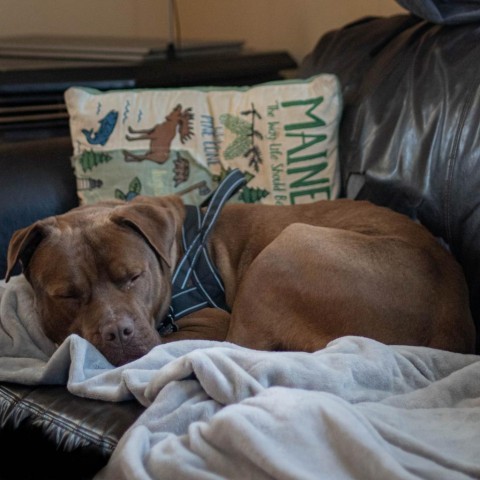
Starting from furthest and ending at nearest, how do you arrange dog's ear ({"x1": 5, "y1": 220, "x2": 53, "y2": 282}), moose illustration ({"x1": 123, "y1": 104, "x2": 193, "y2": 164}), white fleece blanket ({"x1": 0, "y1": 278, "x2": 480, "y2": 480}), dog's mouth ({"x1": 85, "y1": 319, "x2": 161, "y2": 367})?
moose illustration ({"x1": 123, "y1": 104, "x2": 193, "y2": 164}) → dog's ear ({"x1": 5, "y1": 220, "x2": 53, "y2": 282}) → dog's mouth ({"x1": 85, "y1": 319, "x2": 161, "y2": 367}) → white fleece blanket ({"x1": 0, "y1": 278, "x2": 480, "y2": 480})

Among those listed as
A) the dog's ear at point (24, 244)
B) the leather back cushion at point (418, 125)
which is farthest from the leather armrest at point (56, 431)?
the leather back cushion at point (418, 125)

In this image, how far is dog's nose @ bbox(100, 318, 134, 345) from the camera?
77.7 inches

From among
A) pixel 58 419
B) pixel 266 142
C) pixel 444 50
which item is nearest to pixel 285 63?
pixel 266 142

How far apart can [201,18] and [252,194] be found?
2.33 metres

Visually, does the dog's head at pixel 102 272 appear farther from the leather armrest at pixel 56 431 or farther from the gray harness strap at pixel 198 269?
the leather armrest at pixel 56 431

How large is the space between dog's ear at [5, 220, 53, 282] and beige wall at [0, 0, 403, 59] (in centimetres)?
198

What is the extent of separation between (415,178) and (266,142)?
1.86ft

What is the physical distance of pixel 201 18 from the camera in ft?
15.6

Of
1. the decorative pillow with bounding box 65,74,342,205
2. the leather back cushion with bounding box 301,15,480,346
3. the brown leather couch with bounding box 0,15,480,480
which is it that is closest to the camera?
the brown leather couch with bounding box 0,15,480,480

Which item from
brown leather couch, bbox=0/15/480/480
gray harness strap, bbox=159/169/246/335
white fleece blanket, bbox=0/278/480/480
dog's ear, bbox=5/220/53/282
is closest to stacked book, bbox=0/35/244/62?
brown leather couch, bbox=0/15/480/480

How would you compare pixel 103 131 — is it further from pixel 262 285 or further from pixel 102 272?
pixel 262 285

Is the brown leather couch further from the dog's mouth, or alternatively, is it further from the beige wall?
the beige wall

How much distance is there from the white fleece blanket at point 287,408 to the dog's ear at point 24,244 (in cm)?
26

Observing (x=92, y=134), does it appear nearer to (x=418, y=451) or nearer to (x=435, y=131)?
(x=435, y=131)
